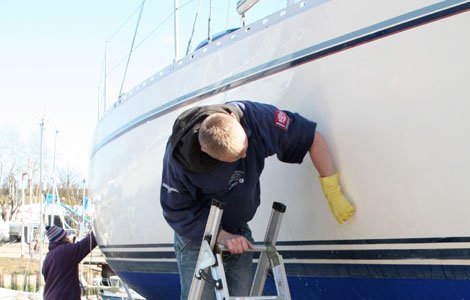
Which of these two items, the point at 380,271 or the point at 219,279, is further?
the point at 380,271

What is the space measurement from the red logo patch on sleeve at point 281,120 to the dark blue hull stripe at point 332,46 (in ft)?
0.98

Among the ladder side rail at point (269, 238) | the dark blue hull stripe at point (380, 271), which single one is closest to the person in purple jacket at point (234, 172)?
the ladder side rail at point (269, 238)

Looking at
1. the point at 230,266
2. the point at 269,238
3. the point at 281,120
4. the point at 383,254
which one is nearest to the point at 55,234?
the point at 230,266

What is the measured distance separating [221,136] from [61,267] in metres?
3.09

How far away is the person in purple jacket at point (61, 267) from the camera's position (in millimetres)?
4617

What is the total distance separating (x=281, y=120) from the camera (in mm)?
2258

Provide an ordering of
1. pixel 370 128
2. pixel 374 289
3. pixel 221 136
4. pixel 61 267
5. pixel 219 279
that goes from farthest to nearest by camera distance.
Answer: pixel 61 267, pixel 374 289, pixel 370 128, pixel 219 279, pixel 221 136

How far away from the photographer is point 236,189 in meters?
2.29

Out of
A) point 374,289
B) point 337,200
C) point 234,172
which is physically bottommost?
point 374,289

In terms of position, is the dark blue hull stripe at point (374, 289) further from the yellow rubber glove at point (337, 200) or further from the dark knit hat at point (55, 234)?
the dark knit hat at point (55, 234)

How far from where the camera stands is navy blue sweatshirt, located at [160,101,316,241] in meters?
2.24

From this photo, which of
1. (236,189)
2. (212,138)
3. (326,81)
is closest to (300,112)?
(326,81)

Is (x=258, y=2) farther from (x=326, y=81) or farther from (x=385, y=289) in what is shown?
(x=385, y=289)

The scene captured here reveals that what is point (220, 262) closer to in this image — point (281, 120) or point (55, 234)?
point (281, 120)
